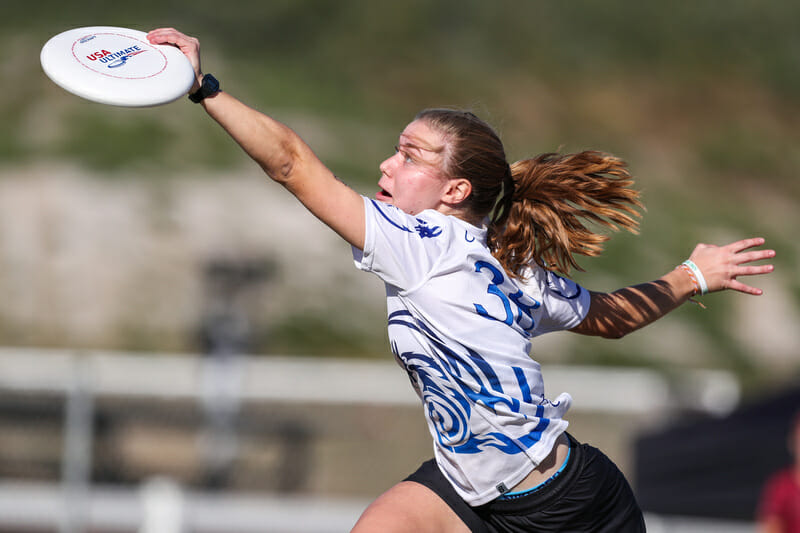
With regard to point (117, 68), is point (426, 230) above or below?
below

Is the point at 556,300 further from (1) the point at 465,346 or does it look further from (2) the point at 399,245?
(2) the point at 399,245

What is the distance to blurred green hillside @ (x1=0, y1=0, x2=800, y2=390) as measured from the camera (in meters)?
18.9

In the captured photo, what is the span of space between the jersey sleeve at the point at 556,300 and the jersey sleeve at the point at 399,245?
15.9 inches

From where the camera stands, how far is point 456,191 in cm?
300

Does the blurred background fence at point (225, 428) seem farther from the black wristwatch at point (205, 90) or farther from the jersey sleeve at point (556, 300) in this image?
the black wristwatch at point (205, 90)

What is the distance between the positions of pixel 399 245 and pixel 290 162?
368 mm

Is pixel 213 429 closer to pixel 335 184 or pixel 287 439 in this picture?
pixel 287 439

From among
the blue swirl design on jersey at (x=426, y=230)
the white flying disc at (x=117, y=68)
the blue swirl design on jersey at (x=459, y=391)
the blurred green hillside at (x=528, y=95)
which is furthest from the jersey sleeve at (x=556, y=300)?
the blurred green hillside at (x=528, y=95)

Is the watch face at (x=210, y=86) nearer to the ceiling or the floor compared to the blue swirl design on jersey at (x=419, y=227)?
nearer to the ceiling

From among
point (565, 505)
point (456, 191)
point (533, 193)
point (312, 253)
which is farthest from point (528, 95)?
point (565, 505)

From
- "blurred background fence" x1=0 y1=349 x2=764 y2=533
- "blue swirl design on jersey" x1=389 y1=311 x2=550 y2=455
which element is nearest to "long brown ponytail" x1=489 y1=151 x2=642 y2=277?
"blue swirl design on jersey" x1=389 y1=311 x2=550 y2=455

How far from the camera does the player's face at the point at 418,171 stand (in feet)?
9.73

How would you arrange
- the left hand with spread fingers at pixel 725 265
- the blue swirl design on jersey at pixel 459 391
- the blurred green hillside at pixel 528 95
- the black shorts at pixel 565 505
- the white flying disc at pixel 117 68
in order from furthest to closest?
the blurred green hillside at pixel 528 95, the left hand with spread fingers at pixel 725 265, the black shorts at pixel 565 505, the blue swirl design on jersey at pixel 459 391, the white flying disc at pixel 117 68

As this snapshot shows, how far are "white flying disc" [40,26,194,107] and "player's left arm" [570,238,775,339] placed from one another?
1.51 metres
